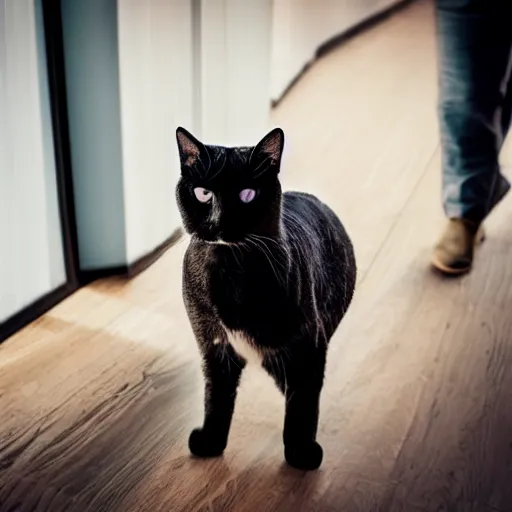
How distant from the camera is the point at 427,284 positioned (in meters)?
1.61

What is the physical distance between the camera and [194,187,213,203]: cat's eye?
95 centimetres

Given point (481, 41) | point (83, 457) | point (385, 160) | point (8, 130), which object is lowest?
point (83, 457)

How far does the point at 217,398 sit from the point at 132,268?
21.0 inches

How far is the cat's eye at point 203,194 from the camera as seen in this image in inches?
37.5

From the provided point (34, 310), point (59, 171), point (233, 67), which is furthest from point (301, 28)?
point (34, 310)

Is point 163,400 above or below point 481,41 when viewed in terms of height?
below

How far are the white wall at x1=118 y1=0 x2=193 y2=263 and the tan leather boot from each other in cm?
51

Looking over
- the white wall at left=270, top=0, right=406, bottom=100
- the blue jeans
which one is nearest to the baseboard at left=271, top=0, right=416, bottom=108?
the white wall at left=270, top=0, right=406, bottom=100

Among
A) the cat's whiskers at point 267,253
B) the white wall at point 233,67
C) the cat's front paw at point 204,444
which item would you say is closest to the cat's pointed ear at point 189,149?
the cat's whiskers at point 267,253

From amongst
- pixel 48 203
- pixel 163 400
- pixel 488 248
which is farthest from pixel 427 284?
pixel 48 203

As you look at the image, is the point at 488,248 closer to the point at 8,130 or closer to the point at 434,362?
the point at 434,362

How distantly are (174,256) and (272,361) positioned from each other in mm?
636

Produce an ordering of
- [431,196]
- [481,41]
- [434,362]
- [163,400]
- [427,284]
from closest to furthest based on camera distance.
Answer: [163,400]
[434,362]
[481,41]
[427,284]
[431,196]

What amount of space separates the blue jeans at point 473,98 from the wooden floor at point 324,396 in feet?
0.47
